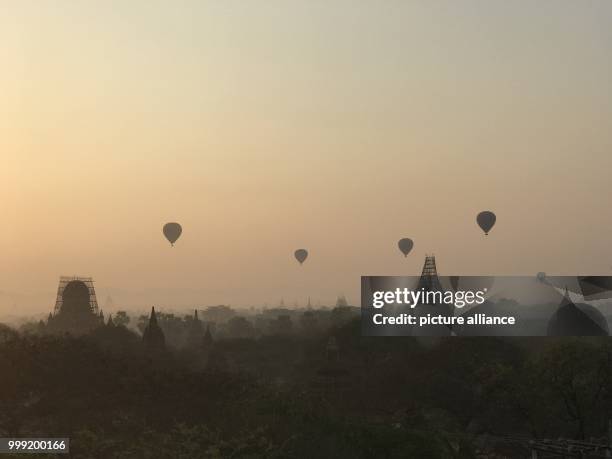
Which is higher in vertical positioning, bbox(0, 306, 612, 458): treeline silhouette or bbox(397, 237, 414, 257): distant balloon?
bbox(397, 237, 414, 257): distant balloon

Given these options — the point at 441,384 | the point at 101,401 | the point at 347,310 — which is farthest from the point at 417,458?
the point at 347,310

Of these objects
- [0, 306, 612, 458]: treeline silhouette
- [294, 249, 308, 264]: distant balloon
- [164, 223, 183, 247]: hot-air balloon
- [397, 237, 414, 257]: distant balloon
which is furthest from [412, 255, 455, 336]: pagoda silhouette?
[164, 223, 183, 247]: hot-air balloon

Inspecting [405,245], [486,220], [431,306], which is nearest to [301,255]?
[405,245]

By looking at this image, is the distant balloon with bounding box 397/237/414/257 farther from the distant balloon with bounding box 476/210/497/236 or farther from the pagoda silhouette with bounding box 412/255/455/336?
the distant balloon with bounding box 476/210/497/236

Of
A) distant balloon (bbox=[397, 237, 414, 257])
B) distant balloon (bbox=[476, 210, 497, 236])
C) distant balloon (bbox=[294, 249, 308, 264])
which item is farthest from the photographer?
distant balloon (bbox=[294, 249, 308, 264])

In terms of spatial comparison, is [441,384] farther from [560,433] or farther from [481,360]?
[560,433]

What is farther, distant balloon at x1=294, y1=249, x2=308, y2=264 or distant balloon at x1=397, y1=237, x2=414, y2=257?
distant balloon at x1=294, y1=249, x2=308, y2=264

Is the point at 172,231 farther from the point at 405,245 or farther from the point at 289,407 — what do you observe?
the point at 289,407
